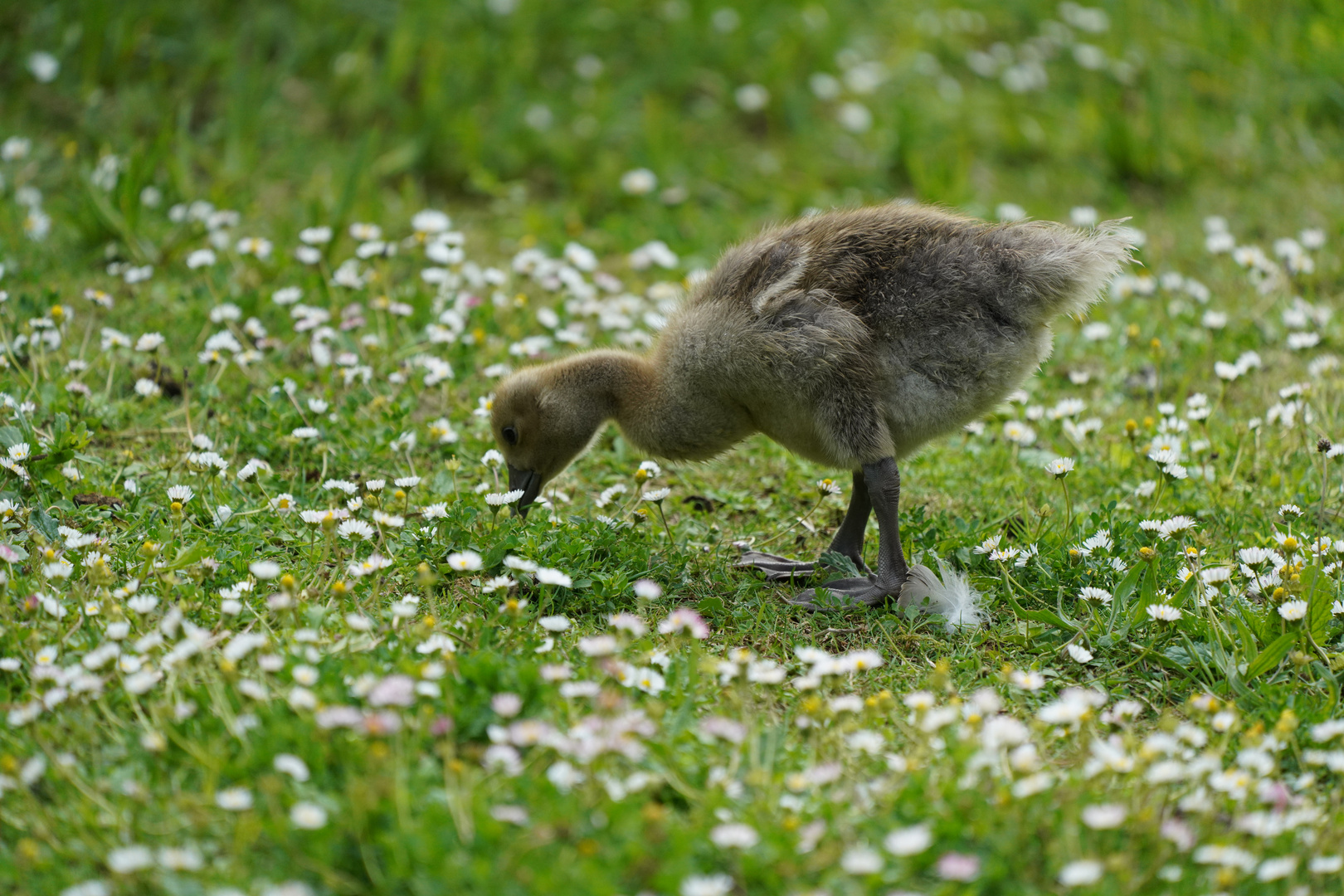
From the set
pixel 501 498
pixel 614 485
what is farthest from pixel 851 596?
pixel 614 485

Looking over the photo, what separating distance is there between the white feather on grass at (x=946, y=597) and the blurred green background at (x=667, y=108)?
4020 mm

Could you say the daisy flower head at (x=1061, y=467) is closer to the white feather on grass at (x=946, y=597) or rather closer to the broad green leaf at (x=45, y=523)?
the white feather on grass at (x=946, y=597)

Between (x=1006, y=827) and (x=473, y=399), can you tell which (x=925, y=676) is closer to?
(x=1006, y=827)

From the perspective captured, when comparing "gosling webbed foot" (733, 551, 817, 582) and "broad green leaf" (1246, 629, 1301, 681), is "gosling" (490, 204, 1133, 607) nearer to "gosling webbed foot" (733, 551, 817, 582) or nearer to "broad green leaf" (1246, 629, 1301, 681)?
"gosling webbed foot" (733, 551, 817, 582)

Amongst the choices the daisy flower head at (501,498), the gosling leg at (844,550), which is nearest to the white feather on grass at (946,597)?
the gosling leg at (844,550)

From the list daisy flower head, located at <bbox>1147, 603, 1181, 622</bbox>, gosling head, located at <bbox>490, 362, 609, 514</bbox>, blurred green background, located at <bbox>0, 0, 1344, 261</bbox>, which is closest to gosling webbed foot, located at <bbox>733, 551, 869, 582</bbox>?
gosling head, located at <bbox>490, 362, 609, 514</bbox>

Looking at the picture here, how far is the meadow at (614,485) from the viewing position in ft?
10.2

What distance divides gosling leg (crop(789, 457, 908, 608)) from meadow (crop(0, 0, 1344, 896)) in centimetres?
7

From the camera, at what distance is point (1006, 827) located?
309cm

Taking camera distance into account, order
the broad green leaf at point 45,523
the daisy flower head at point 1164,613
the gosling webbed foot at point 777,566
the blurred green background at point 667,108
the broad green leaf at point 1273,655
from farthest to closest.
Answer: the blurred green background at point 667,108 < the gosling webbed foot at point 777,566 < the broad green leaf at point 45,523 < the daisy flower head at point 1164,613 < the broad green leaf at point 1273,655

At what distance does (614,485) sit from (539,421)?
2.23ft

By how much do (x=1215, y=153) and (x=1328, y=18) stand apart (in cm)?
174

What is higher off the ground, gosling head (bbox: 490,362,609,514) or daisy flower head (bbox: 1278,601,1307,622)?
daisy flower head (bbox: 1278,601,1307,622)

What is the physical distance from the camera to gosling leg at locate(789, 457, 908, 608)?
4672mm
